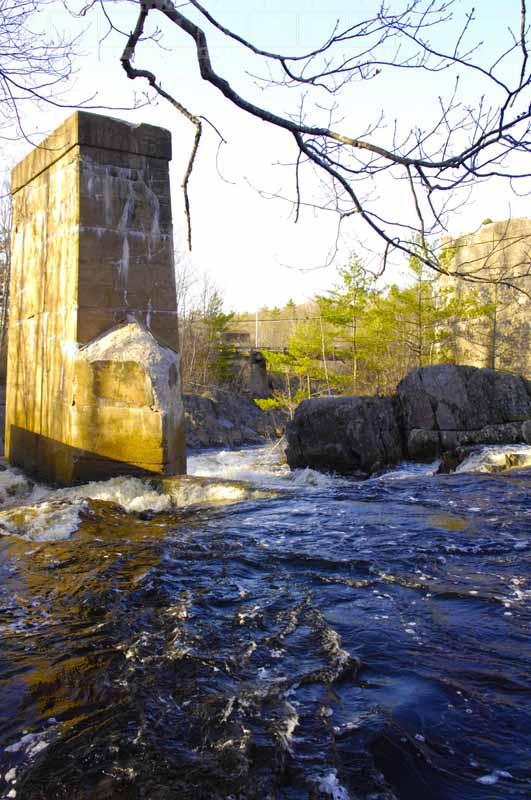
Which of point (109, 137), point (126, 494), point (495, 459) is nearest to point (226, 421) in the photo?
point (495, 459)

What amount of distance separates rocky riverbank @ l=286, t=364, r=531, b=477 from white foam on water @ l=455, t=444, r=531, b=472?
7.49ft

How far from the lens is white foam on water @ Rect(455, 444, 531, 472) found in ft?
37.3

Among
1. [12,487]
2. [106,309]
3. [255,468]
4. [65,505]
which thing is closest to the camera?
[65,505]

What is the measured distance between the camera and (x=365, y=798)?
219 cm

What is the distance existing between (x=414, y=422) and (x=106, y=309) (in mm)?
9564

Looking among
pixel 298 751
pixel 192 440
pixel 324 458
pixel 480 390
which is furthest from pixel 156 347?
pixel 192 440

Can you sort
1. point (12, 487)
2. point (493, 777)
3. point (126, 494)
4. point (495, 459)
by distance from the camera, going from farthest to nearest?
point (495, 459) → point (12, 487) → point (126, 494) → point (493, 777)

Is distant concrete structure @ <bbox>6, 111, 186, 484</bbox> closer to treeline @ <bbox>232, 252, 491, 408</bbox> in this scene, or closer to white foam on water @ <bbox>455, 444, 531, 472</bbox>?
white foam on water @ <bbox>455, 444, 531, 472</bbox>

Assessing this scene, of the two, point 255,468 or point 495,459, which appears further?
point 255,468

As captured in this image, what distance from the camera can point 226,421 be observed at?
25.0 meters

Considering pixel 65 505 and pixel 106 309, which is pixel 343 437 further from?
pixel 65 505

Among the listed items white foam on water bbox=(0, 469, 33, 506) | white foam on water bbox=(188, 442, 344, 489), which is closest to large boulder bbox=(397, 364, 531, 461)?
white foam on water bbox=(188, 442, 344, 489)

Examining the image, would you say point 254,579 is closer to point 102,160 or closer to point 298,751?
point 298,751

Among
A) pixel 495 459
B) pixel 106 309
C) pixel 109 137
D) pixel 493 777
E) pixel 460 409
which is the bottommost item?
Answer: pixel 493 777
